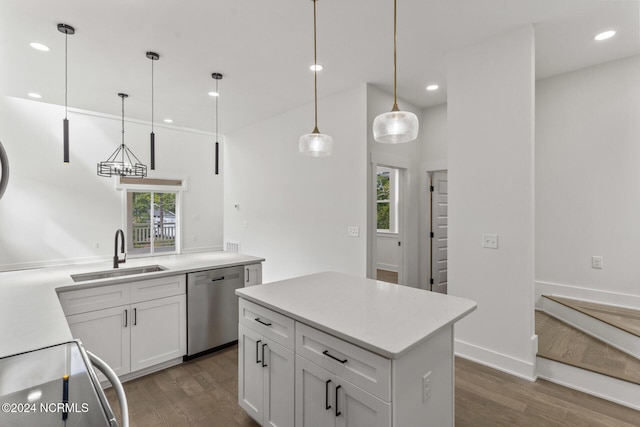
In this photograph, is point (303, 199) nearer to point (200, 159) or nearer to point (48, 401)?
point (48, 401)

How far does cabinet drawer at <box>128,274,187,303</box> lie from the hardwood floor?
0.71m

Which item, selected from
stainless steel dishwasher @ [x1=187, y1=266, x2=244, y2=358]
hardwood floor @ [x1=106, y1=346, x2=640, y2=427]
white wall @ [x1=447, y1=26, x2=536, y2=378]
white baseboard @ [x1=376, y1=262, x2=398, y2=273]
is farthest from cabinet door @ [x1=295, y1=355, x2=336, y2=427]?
white baseboard @ [x1=376, y1=262, x2=398, y2=273]

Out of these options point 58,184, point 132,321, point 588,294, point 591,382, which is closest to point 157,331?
point 132,321

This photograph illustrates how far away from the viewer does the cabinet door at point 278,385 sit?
168cm

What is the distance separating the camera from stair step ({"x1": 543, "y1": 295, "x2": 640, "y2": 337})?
268 centimetres

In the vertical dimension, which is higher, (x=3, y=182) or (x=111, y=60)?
(x=111, y=60)

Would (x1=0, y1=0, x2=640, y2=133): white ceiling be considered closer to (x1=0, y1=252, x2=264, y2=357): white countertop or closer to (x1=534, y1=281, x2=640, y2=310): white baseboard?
(x1=0, y1=252, x2=264, y2=357): white countertop

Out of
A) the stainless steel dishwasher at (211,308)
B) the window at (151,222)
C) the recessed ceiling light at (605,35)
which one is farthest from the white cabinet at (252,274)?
the window at (151,222)

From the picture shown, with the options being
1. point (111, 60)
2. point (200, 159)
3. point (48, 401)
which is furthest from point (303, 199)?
point (200, 159)

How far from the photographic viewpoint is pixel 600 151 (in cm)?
325

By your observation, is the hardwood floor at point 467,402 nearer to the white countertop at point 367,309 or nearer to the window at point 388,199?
the white countertop at point 367,309

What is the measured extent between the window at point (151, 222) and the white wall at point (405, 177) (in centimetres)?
600

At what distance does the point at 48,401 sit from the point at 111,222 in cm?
714

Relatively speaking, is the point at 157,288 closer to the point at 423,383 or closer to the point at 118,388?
the point at 118,388
